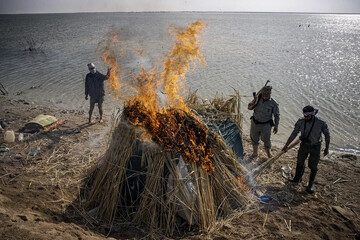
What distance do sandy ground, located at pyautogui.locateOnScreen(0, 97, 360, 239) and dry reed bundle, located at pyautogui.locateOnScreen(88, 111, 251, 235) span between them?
204mm

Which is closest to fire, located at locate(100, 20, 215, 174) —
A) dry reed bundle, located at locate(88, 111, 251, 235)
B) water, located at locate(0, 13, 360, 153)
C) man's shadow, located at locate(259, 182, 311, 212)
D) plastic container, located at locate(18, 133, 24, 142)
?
dry reed bundle, located at locate(88, 111, 251, 235)

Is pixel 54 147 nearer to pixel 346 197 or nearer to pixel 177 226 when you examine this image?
pixel 177 226

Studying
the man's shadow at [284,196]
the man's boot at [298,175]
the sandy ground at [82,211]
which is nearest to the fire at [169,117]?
the sandy ground at [82,211]

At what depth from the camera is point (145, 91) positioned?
4.42 m

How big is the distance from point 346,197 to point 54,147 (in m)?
6.81

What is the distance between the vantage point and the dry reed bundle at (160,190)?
3.94 m

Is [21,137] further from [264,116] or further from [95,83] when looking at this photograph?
[264,116]

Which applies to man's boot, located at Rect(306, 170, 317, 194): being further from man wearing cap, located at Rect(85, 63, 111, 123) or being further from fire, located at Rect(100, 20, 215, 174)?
man wearing cap, located at Rect(85, 63, 111, 123)

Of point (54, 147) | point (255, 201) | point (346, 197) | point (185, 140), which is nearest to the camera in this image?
point (185, 140)

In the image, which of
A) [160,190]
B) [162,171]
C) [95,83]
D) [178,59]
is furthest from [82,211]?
[95,83]

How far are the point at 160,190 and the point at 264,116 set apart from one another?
10.9 ft

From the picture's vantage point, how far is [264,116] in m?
6.07

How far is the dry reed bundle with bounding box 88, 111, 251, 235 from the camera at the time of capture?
3943 mm

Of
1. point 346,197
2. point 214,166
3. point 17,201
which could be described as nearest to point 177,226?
point 214,166
